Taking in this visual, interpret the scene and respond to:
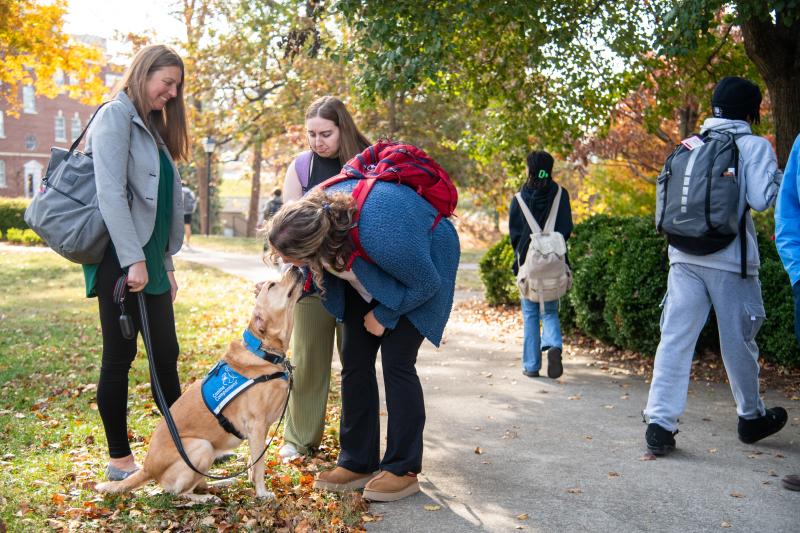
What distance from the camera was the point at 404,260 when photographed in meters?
3.81

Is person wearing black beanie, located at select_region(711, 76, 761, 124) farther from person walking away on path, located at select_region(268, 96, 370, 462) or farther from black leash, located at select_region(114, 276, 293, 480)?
black leash, located at select_region(114, 276, 293, 480)

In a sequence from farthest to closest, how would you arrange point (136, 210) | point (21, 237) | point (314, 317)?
point (21, 237) < point (314, 317) < point (136, 210)

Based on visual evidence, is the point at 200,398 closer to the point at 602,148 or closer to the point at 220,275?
the point at 602,148

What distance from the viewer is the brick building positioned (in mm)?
54344

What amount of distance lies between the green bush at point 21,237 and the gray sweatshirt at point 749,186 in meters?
24.6

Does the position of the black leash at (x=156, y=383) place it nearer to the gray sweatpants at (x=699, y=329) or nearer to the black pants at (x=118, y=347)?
the black pants at (x=118, y=347)

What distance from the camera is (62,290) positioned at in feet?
48.5

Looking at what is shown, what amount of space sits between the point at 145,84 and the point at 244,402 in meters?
1.73

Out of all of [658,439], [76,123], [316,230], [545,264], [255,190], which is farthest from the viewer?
Answer: [76,123]

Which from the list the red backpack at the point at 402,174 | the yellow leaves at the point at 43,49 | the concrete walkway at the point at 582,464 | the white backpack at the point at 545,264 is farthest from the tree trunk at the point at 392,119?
the red backpack at the point at 402,174

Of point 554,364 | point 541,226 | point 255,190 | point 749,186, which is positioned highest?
point 749,186

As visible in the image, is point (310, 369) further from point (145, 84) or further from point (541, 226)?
point (541, 226)

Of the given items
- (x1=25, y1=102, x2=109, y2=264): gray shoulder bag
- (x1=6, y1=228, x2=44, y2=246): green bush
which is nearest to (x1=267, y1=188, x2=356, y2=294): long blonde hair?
(x1=25, y1=102, x2=109, y2=264): gray shoulder bag

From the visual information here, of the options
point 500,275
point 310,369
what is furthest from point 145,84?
point 500,275
